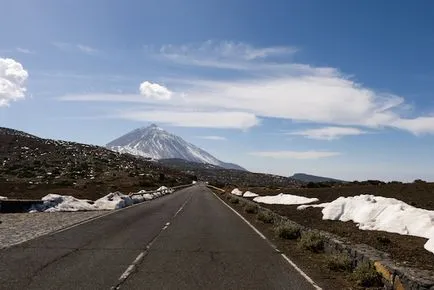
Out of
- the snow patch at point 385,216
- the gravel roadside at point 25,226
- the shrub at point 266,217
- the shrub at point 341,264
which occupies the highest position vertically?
the snow patch at point 385,216

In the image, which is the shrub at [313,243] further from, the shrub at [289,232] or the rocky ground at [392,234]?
the shrub at [289,232]

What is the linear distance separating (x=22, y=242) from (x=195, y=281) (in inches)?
310

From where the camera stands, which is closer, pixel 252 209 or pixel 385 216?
pixel 385 216

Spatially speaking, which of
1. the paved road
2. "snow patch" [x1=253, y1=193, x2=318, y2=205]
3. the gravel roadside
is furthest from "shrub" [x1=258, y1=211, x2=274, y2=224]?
"snow patch" [x1=253, y1=193, x2=318, y2=205]

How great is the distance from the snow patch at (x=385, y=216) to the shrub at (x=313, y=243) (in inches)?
125

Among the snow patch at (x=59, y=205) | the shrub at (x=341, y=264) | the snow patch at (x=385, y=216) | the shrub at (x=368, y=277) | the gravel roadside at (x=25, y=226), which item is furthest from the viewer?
the snow patch at (x=59, y=205)

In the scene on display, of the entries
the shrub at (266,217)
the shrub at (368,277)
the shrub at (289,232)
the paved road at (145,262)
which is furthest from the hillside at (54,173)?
the shrub at (368,277)

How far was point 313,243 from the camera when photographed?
52.7ft

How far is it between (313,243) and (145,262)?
5.95 metres

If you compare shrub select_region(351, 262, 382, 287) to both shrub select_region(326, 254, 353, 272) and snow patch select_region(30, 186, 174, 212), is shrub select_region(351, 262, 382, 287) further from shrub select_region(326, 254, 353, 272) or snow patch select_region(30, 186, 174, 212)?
snow patch select_region(30, 186, 174, 212)

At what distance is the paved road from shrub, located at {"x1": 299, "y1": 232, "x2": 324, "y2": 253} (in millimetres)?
1173

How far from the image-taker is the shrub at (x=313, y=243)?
52.6ft

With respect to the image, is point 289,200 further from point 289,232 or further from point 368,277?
point 368,277

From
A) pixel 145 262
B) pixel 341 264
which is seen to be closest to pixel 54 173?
pixel 145 262
